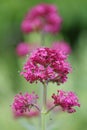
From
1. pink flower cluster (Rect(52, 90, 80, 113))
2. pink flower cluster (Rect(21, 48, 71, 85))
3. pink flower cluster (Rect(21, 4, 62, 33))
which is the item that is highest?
pink flower cluster (Rect(21, 4, 62, 33))

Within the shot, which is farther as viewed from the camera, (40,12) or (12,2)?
(12,2)

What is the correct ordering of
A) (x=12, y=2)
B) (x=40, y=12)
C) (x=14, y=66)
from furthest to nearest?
(x=12, y=2) < (x=14, y=66) < (x=40, y=12)

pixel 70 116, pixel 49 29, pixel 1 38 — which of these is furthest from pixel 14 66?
pixel 49 29

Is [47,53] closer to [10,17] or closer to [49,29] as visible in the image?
[49,29]

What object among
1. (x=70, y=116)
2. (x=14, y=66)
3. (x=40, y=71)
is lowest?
(x=40, y=71)

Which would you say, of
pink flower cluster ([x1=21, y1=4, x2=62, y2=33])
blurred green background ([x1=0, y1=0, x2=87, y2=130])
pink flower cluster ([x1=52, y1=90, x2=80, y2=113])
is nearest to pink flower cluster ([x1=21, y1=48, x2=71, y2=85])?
pink flower cluster ([x1=52, y1=90, x2=80, y2=113])

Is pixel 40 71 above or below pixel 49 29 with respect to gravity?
below

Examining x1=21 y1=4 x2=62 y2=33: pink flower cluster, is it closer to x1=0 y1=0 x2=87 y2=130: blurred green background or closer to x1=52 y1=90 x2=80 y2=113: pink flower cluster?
x1=0 y1=0 x2=87 y2=130: blurred green background

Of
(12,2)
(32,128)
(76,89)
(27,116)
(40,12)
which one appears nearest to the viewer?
(32,128)
